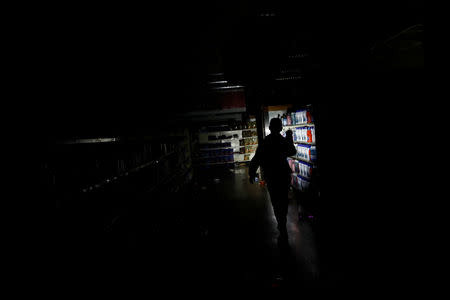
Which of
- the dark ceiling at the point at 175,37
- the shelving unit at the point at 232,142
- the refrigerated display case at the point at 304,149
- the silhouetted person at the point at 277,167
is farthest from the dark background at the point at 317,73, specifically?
the shelving unit at the point at 232,142

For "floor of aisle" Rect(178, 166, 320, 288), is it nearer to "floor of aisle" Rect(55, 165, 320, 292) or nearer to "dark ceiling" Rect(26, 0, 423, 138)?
"floor of aisle" Rect(55, 165, 320, 292)

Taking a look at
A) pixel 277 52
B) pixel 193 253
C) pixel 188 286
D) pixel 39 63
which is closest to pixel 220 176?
pixel 193 253

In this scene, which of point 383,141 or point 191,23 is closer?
point 191,23

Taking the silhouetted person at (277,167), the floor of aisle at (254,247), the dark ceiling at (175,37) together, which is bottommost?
the floor of aisle at (254,247)

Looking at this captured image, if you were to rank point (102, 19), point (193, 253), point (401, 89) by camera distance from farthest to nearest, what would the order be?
point (193, 253), point (401, 89), point (102, 19)

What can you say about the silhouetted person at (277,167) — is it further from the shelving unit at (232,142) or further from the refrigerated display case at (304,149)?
the shelving unit at (232,142)

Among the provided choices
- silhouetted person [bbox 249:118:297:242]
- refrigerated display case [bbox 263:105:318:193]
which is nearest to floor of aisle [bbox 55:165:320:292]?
silhouetted person [bbox 249:118:297:242]

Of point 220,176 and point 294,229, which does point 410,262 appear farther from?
point 220,176

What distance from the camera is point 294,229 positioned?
11.9 feet

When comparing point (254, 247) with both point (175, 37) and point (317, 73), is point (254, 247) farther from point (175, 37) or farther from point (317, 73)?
point (175, 37)

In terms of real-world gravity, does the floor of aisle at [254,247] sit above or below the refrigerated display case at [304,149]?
below

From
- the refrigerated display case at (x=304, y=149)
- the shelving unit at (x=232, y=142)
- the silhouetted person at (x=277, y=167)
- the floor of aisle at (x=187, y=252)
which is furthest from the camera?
the shelving unit at (x=232, y=142)

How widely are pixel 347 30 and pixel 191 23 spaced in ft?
4.89

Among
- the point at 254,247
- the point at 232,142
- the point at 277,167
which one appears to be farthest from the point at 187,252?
the point at 232,142
